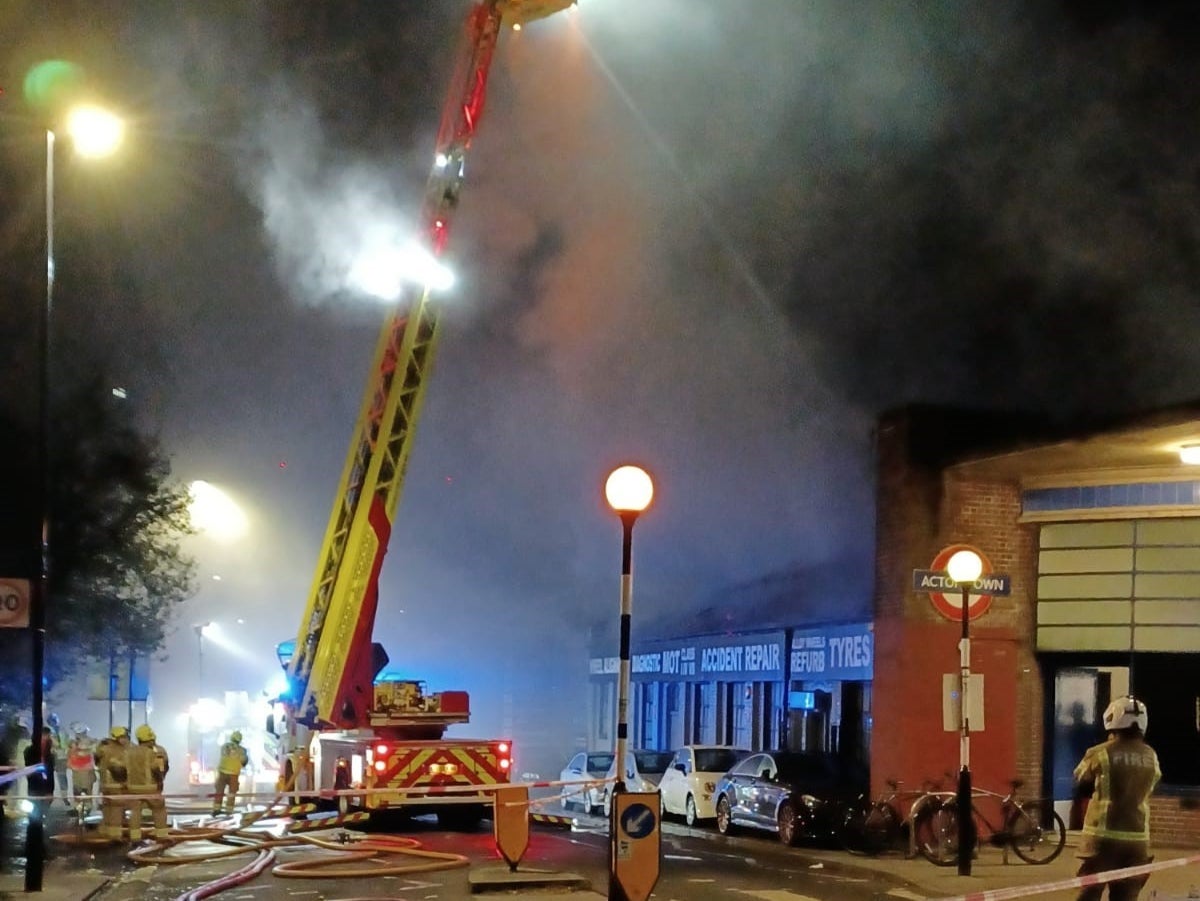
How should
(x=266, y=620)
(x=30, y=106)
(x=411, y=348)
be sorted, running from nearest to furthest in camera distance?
(x=30, y=106), (x=411, y=348), (x=266, y=620)

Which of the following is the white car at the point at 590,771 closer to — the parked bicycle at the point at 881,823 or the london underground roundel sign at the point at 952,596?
the parked bicycle at the point at 881,823

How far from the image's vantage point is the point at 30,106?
10898mm

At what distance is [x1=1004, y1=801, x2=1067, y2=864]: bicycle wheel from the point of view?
41.4ft

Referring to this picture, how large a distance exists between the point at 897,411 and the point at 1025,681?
3364mm

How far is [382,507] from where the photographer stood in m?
16.3

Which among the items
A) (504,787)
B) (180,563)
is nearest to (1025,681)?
(504,787)

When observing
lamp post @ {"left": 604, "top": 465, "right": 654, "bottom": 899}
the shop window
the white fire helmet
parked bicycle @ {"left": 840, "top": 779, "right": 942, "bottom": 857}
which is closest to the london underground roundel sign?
parked bicycle @ {"left": 840, "top": 779, "right": 942, "bottom": 857}

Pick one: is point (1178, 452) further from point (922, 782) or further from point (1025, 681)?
point (922, 782)

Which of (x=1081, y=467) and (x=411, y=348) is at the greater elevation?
(x=411, y=348)

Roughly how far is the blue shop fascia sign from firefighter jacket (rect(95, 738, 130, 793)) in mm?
8087

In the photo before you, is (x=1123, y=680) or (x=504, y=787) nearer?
(x=504, y=787)

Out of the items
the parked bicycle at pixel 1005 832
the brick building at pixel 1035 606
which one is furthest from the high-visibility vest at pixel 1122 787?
the brick building at pixel 1035 606

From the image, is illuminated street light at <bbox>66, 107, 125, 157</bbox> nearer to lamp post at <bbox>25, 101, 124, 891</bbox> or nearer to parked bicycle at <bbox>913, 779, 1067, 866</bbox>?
lamp post at <bbox>25, 101, 124, 891</bbox>

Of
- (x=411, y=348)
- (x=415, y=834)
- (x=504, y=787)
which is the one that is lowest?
(x=415, y=834)
